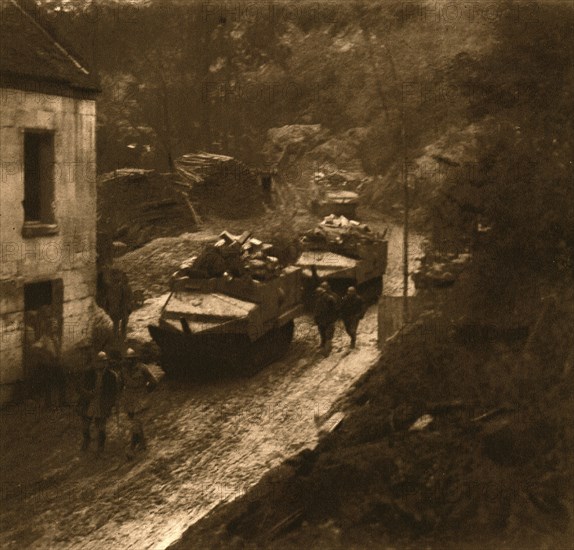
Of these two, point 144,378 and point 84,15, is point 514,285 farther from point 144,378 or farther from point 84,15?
point 84,15

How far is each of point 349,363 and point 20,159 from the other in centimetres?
329

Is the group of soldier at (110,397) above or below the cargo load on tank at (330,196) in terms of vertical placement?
below

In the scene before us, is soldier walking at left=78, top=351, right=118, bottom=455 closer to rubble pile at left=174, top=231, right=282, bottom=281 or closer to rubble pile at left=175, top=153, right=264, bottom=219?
rubble pile at left=174, top=231, right=282, bottom=281

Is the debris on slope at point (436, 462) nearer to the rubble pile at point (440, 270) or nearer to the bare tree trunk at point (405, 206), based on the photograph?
the bare tree trunk at point (405, 206)

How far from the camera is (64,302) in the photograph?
6695 millimetres

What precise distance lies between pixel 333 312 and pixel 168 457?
2057mm

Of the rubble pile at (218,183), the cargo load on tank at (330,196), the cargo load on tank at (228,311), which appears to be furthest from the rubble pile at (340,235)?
the rubble pile at (218,183)

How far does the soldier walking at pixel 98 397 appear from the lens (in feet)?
21.4

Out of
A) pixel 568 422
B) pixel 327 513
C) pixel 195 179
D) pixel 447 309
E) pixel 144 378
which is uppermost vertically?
pixel 195 179

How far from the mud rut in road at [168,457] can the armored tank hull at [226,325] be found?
143 millimetres

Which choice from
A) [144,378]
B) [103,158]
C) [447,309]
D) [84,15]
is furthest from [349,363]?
[84,15]

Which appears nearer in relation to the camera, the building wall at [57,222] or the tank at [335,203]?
the building wall at [57,222]

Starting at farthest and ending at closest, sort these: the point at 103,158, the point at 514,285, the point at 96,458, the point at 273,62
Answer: the point at 514,285, the point at 273,62, the point at 103,158, the point at 96,458

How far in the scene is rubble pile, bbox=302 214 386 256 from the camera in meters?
7.21
